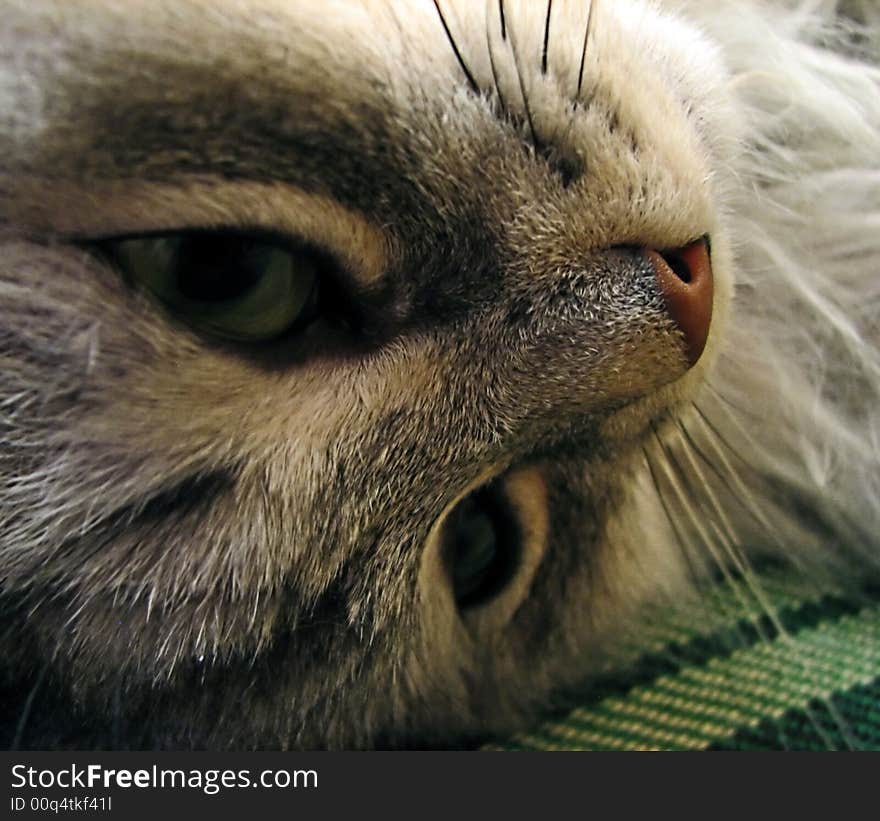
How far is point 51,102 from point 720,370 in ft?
1.86

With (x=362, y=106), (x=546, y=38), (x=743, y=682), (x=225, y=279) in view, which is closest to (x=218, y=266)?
(x=225, y=279)

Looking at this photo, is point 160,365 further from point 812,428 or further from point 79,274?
point 812,428

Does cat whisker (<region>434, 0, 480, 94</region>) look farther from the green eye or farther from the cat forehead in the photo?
the green eye

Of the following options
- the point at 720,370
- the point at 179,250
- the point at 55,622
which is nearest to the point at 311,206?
the point at 179,250

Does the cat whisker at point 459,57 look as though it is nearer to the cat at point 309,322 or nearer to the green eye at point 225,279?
the cat at point 309,322

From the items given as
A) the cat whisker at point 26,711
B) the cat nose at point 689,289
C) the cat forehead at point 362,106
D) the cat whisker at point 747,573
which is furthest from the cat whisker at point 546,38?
the cat whisker at point 26,711

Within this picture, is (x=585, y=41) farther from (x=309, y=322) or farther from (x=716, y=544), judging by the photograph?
(x=716, y=544)

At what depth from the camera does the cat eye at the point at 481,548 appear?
761 mm

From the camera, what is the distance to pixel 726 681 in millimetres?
831

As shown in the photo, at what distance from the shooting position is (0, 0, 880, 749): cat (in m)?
0.54

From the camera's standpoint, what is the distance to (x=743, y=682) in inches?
32.5

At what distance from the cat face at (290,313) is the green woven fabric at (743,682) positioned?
221 mm

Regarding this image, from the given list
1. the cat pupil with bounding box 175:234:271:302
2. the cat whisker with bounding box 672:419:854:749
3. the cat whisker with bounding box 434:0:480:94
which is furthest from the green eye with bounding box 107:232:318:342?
the cat whisker with bounding box 672:419:854:749

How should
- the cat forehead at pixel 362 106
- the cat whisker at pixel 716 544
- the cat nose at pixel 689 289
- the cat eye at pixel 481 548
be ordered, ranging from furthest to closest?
1. the cat whisker at pixel 716 544
2. the cat eye at pixel 481 548
3. the cat nose at pixel 689 289
4. the cat forehead at pixel 362 106
